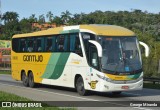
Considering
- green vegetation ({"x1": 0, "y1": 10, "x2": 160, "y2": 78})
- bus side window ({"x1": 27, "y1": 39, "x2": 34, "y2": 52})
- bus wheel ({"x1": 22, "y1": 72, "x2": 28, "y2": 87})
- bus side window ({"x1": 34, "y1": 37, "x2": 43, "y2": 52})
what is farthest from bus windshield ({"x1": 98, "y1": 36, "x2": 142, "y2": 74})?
green vegetation ({"x1": 0, "y1": 10, "x2": 160, "y2": 78})

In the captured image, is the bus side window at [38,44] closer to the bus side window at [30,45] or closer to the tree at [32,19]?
the bus side window at [30,45]

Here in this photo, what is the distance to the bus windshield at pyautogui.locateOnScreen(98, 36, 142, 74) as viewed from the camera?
18422mm

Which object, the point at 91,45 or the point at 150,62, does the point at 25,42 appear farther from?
the point at 150,62

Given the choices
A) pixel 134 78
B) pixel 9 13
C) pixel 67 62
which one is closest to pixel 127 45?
pixel 134 78

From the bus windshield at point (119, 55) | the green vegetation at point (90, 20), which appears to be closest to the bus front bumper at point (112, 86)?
the bus windshield at point (119, 55)

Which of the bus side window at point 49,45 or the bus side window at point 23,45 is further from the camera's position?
the bus side window at point 23,45

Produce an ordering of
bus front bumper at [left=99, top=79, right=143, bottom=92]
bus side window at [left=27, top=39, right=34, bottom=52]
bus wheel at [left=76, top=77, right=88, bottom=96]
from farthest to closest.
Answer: bus side window at [left=27, top=39, right=34, bottom=52]
bus wheel at [left=76, top=77, right=88, bottom=96]
bus front bumper at [left=99, top=79, right=143, bottom=92]

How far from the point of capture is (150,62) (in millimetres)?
40625

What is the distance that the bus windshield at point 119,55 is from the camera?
18422mm

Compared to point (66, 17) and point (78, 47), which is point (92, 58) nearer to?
point (78, 47)

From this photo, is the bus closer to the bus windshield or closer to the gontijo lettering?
the bus windshield

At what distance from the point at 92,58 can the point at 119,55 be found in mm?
1250

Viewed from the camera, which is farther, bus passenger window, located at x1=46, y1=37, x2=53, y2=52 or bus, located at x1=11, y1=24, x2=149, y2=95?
bus passenger window, located at x1=46, y1=37, x2=53, y2=52

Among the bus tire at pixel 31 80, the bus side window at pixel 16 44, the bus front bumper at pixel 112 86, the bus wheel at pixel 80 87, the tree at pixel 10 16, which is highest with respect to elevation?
the tree at pixel 10 16
